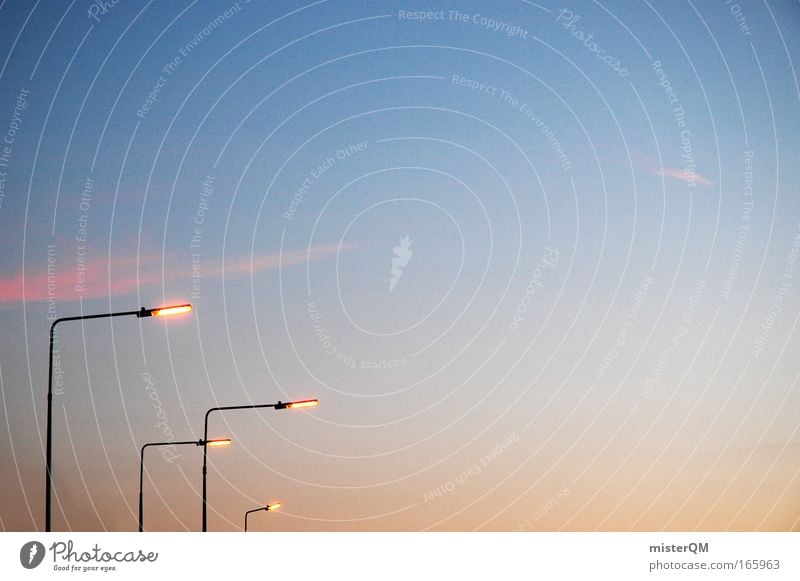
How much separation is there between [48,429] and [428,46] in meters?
14.2

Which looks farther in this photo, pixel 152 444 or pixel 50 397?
pixel 152 444

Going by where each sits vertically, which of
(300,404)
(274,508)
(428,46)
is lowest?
(274,508)

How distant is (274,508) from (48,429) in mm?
34165

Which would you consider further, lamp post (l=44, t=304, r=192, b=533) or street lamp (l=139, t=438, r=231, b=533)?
street lamp (l=139, t=438, r=231, b=533)

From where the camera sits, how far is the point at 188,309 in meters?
28.1

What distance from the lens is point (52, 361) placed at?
2895cm

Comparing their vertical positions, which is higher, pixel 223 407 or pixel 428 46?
pixel 428 46

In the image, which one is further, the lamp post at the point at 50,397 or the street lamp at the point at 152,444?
the street lamp at the point at 152,444
